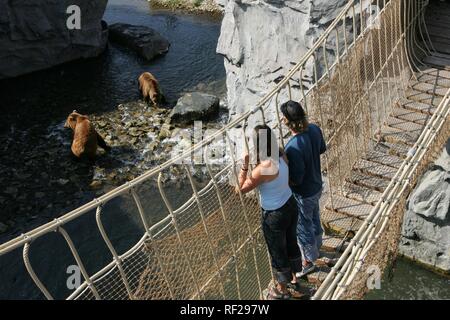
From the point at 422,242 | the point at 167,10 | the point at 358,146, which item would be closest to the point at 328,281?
the point at 358,146

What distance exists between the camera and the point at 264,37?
9.11 m

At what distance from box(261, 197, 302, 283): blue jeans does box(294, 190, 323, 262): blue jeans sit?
0.70 ft

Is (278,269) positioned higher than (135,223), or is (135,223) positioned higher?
(278,269)

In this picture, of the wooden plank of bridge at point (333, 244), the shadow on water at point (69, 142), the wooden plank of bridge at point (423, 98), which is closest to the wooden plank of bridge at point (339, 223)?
the wooden plank of bridge at point (333, 244)

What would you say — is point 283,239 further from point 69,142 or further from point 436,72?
point 69,142

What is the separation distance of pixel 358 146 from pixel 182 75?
9.15 metres

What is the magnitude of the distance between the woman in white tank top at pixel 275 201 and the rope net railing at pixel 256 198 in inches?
12.3

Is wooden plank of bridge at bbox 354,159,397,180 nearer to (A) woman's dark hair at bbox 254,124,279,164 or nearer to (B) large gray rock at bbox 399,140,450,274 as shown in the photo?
(B) large gray rock at bbox 399,140,450,274

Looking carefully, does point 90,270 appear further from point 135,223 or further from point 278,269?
point 278,269

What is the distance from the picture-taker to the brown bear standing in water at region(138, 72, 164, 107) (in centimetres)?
1296

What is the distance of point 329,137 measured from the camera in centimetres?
571

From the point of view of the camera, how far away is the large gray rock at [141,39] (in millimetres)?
15461

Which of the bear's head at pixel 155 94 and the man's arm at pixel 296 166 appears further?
the bear's head at pixel 155 94

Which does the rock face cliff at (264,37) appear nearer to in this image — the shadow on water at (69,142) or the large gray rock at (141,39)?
the shadow on water at (69,142)
